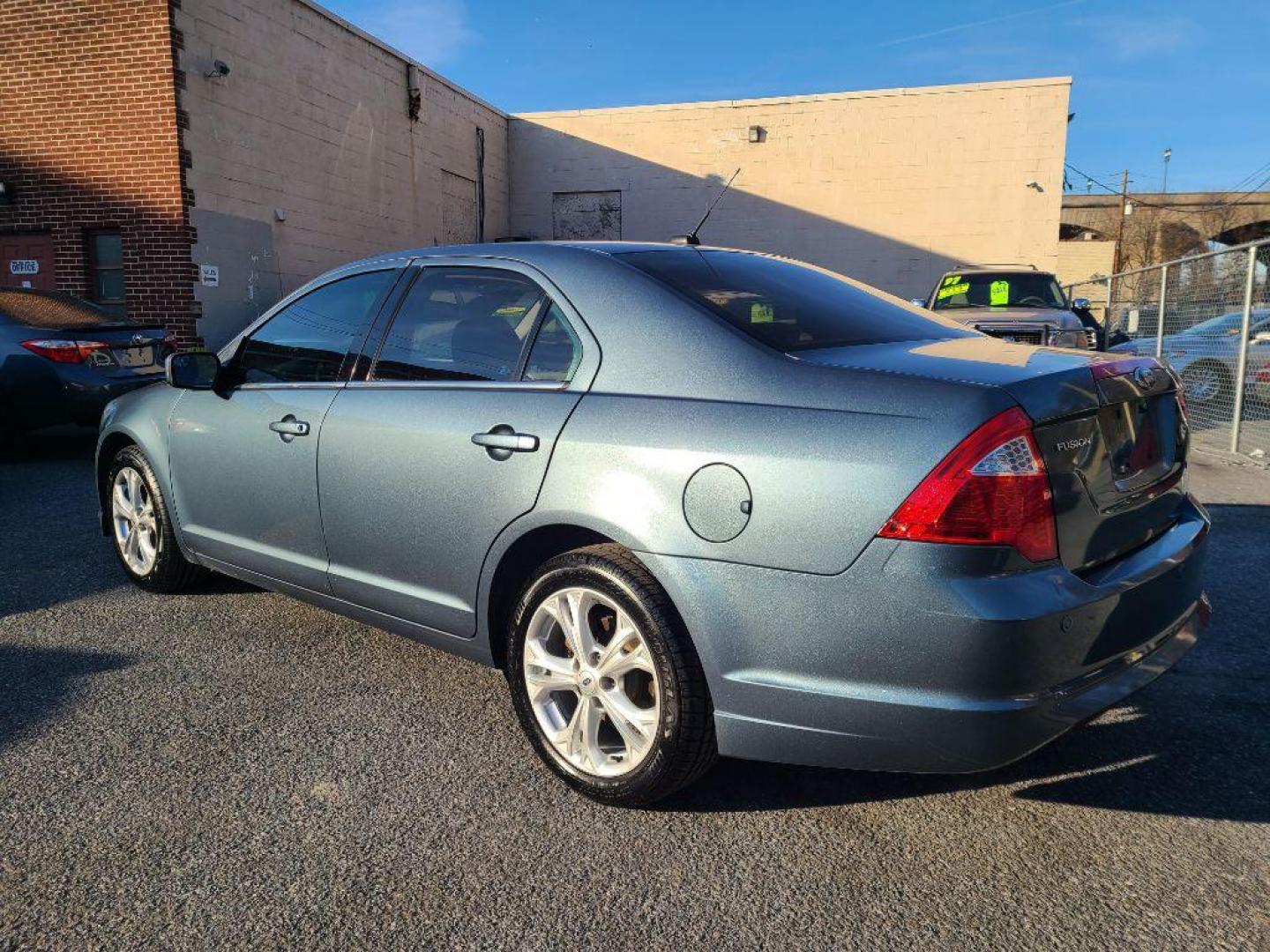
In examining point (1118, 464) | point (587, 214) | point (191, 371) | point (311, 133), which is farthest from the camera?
point (587, 214)

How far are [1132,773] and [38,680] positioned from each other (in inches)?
147

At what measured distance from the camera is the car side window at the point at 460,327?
3.08 m

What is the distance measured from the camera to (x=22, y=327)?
27.1ft

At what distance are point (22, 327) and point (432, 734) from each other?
7.23 meters

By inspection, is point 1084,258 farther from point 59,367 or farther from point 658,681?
point 658,681

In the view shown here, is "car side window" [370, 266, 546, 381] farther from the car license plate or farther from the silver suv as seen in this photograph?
the silver suv

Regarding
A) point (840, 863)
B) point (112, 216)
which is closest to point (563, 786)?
point (840, 863)

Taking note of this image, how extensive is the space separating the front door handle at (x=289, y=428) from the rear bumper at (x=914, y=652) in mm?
1717

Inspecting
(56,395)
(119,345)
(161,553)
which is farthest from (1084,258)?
(161,553)

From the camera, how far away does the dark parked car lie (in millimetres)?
8078

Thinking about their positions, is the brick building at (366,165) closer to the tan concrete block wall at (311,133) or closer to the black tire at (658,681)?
the tan concrete block wall at (311,133)

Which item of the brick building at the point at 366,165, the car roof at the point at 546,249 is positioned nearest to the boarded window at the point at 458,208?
the brick building at the point at 366,165

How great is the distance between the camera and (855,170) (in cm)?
2031

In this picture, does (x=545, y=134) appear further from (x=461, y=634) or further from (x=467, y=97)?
(x=461, y=634)
